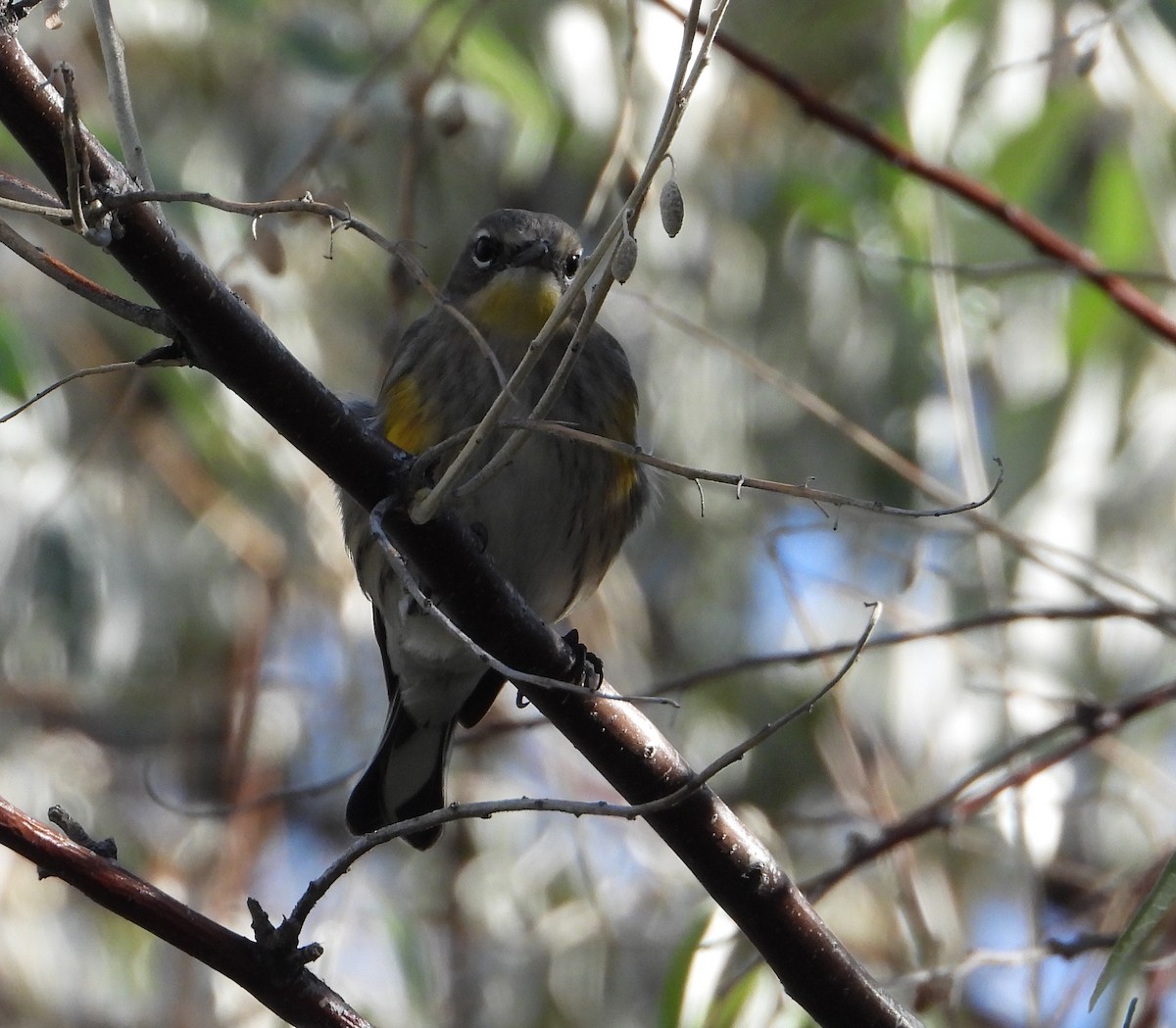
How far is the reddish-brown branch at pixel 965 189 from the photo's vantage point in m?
2.80

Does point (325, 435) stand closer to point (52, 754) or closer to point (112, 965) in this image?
point (112, 965)

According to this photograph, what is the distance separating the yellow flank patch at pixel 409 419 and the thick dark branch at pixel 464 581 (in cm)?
98

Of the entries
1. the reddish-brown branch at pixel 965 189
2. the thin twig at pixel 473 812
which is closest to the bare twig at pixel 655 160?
the thin twig at pixel 473 812

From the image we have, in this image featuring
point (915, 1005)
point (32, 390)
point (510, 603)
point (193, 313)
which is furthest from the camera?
point (32, 390)

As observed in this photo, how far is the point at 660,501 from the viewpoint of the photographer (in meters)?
3.60

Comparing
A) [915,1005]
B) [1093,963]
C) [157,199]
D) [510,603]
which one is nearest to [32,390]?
[510,603]

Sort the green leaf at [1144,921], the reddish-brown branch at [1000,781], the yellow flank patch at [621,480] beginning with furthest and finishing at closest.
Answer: the yellow flank patch at [621,480] → the reddish-brown branch at [1000,781] → the green leaf at [1144,921]

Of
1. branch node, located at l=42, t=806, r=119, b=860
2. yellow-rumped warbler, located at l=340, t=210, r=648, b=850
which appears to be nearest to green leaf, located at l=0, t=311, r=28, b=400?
yellow-rumped warbler, located at l=340, t=210, r=648, b=850

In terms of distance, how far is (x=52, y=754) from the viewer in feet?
16.8

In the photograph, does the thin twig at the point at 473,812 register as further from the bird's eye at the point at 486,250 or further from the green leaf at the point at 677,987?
the bird's eye at the point at 486,250

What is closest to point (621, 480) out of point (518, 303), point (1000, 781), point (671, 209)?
point (518, 303)

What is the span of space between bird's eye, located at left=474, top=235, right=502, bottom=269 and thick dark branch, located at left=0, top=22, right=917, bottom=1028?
1.50 metres

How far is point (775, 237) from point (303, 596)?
1.83 meters

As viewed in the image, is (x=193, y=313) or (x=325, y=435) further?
(x=325, y=435)
